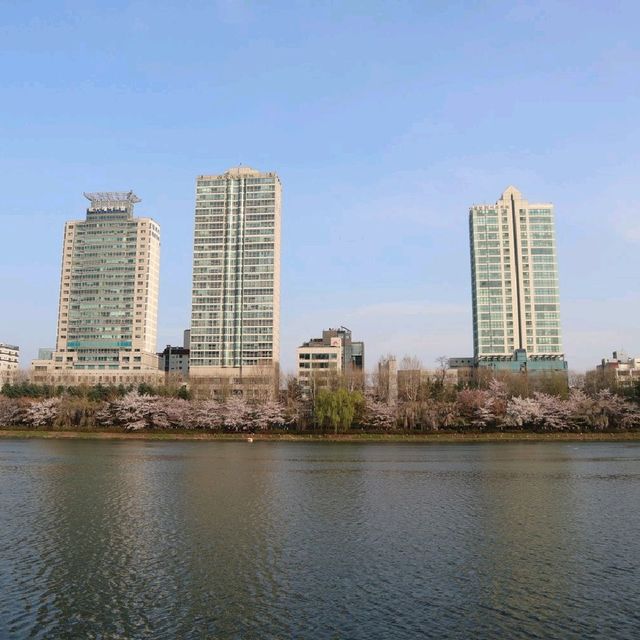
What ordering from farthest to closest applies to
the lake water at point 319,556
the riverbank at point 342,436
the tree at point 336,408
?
the tree at point 336,408
the riverbank at point 342,436
the lake water at point 319,556

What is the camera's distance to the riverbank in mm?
93562

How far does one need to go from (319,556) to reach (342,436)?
73.5 meters

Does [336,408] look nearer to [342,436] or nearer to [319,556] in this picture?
[342,436]

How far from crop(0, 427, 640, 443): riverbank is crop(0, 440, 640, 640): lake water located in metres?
47.9

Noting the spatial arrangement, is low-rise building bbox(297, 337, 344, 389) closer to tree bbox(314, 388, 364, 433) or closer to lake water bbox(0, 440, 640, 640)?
tree bbox(314, 388, 364, 433)

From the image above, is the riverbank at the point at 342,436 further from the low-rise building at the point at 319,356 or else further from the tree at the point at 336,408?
the low-rise building at the point at 319,356

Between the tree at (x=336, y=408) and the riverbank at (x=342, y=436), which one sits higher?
the tree at (x=336, y=408)

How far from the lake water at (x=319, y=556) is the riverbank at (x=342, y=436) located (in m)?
47.9

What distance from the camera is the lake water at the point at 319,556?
53.5 feet

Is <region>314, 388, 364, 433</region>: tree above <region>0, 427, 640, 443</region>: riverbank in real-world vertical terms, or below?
above

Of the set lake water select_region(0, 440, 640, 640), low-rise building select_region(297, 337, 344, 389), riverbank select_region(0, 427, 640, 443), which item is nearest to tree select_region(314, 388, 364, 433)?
riverbank select_region(0, 427, 640, 443)

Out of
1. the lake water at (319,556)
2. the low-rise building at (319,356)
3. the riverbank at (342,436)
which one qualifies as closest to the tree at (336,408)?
the riverbank at (342,436)

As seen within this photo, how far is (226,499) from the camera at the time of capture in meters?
35.7

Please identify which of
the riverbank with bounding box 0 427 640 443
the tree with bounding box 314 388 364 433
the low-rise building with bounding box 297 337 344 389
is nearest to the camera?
the riverbank with bounding box 0 427 640 443
